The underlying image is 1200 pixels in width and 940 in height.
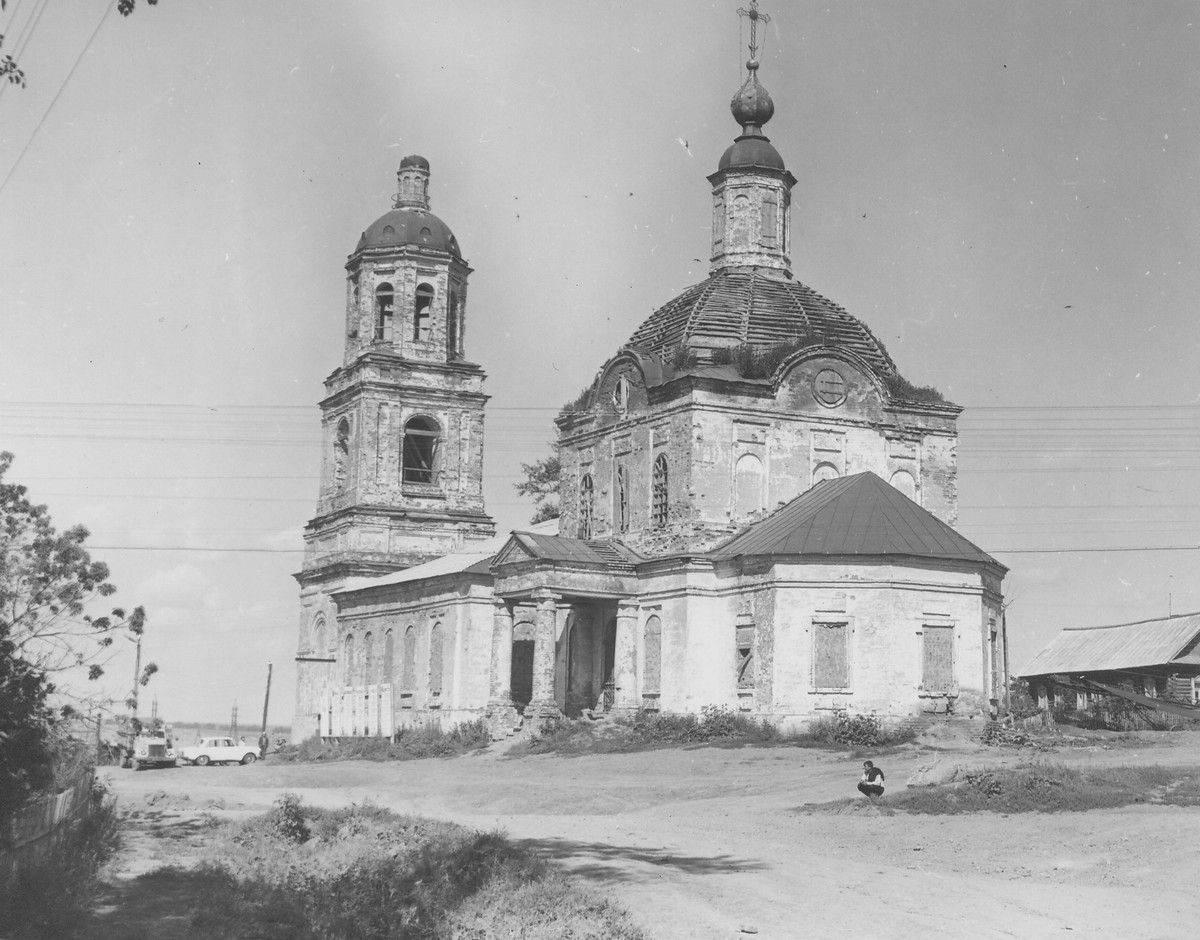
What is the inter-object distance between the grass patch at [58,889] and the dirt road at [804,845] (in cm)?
504

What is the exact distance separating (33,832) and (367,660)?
31.7 metres

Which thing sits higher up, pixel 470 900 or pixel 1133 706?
pixel 1133 706

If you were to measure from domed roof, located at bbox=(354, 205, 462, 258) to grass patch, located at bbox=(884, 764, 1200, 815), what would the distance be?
110ft

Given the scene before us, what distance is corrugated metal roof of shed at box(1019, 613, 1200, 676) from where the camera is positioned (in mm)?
45625

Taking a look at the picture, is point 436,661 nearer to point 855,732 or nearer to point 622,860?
point 855,732

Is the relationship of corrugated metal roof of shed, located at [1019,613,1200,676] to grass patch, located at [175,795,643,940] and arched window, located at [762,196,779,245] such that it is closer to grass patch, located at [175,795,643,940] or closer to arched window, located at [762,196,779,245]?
arched window, located at [762,196,779,245]

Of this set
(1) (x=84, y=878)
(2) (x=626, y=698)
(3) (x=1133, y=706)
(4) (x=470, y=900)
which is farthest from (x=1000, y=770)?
(3) (x=1133, y=706)

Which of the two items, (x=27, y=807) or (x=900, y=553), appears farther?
(x=900, y=553)

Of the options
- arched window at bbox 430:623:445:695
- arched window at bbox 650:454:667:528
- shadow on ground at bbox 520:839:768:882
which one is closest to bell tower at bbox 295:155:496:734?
arched window at bbox 430:623:445:695

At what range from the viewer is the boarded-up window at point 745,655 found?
36.5 meters

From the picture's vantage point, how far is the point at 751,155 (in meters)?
45.0

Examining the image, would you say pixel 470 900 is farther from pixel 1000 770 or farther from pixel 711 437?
pixel 711 437

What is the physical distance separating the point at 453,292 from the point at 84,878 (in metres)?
38.7

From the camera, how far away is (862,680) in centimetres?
3491
